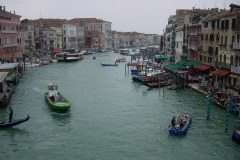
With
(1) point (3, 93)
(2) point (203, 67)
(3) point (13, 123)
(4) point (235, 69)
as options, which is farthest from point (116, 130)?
(2) point (203, 67)

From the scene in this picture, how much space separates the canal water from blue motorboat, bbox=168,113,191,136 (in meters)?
0.40

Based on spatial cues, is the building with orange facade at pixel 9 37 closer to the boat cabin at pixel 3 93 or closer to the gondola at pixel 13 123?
the boat cabin at pixel 3 93

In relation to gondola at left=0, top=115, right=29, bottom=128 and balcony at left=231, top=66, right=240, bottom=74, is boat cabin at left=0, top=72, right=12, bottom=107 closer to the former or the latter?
gondola at left=0, top=115, right=29, bottom=128

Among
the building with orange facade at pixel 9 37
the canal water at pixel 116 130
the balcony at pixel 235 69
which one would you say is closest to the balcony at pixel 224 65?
the balcony at pixel 235 69

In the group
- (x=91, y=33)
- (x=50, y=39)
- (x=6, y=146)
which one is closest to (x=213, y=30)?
(x=6, y=146)

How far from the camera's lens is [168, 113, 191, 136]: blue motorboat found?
741 inches

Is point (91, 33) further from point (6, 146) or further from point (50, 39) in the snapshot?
point (6, 146)

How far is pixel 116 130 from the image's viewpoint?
20312 mm

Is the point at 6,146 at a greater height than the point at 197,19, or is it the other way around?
the point at 197,19

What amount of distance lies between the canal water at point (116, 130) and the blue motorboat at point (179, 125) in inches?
15.8

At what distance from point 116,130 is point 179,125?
13.8ft

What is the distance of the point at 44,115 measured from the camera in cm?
2361

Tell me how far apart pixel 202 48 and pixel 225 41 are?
7.08 m

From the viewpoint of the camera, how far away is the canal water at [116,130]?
16703 mm
